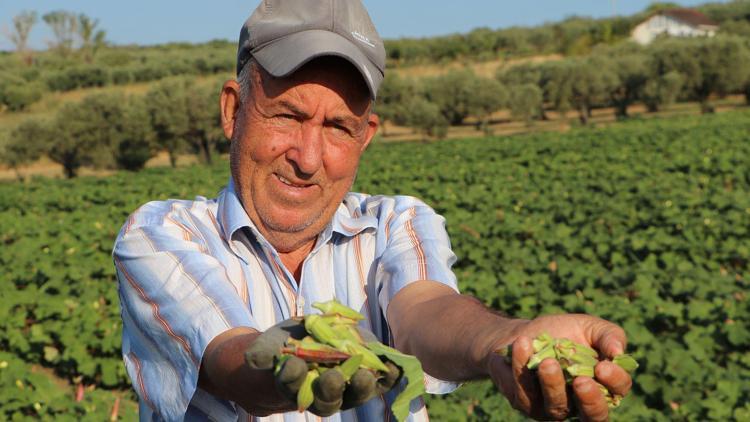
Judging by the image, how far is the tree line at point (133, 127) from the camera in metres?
42.9

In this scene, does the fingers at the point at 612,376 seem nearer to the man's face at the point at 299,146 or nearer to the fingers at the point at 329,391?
the fingers at the point at 329,391

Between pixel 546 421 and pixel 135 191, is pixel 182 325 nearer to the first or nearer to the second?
pixel 546 421

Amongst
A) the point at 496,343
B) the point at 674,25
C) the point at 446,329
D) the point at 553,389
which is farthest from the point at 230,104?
the point at 674,25

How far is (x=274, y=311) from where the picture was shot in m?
2.18

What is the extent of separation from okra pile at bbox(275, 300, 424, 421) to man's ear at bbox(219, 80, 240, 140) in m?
0.97

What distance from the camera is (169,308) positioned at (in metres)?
1.89

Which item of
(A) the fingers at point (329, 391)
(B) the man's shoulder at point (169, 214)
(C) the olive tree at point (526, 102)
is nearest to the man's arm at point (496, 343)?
(A) the fingers at point (329, 391)

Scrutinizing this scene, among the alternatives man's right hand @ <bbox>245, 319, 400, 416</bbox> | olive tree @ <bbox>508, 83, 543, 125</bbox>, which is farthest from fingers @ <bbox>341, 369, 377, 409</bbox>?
olive tree @ <bbox>508, 83, 543, 125</bbox>

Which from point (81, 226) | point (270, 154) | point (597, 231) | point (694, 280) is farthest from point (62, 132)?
point (270, 154)

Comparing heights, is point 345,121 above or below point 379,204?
above

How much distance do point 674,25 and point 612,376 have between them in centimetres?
10204

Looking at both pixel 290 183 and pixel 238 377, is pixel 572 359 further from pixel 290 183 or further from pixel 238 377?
pixel 290 183

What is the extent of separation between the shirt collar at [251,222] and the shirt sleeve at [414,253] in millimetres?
77

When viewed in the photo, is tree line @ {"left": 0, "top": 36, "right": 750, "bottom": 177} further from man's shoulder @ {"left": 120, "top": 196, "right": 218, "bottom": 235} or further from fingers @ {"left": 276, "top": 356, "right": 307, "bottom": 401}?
fingers @ {"left": 276, "top": 356, "right": 307, "bottom": 401}
